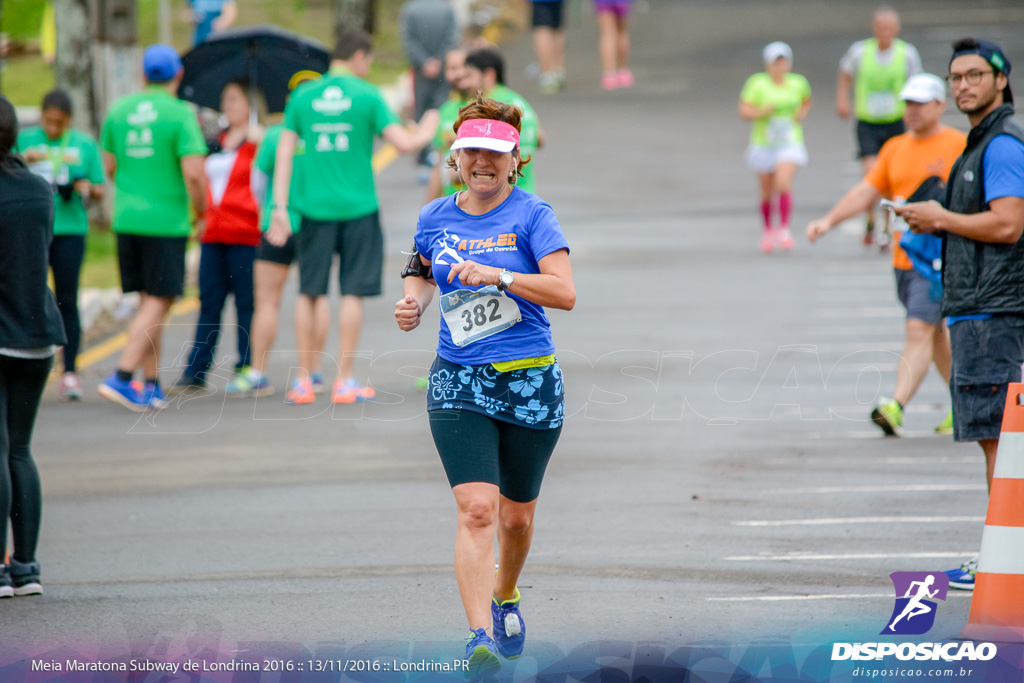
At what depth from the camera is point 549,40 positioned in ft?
79.2

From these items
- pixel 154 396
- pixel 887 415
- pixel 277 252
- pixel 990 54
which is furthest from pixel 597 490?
pixel 154 396

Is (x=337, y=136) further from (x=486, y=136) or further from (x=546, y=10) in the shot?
(x=546, y=10)

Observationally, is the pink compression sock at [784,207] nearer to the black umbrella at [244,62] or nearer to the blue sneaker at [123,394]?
the black umbrella at [244,62]

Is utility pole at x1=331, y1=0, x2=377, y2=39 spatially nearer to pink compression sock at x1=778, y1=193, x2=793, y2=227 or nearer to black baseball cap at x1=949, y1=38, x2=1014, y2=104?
pink compression sock at x1=778, y1=193, x2=793, y2=227

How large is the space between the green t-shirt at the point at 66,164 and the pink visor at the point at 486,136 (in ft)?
19.6

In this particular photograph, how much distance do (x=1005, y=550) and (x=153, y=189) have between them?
704 centimetres

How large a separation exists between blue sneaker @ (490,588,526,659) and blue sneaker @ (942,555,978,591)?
1.93 meters

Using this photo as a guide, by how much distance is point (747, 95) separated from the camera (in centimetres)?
1625

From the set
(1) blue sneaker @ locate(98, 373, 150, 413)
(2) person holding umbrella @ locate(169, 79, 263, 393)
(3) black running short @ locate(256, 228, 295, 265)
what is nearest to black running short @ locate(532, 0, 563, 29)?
(2) person holding umbrella @ locate(169, 79, 263, 393)

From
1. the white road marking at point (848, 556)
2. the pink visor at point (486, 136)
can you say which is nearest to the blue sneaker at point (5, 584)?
the pink visor at point (486, 136)

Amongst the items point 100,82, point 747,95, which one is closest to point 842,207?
point 747,95

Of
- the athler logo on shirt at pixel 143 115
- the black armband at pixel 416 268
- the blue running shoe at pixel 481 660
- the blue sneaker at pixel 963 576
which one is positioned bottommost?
the blue sneaker at pixel 963 576

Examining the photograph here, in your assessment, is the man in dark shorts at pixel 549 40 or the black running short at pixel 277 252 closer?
the black running short at pixel 277 252

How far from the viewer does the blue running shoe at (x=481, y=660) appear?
490cm
